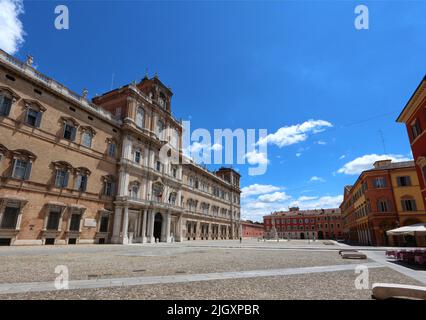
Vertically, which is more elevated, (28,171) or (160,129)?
(160,129)

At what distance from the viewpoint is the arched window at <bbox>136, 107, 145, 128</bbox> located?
33.4 meters

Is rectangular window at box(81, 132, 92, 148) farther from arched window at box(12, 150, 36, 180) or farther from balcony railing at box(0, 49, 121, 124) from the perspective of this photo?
arched window at box(12, 150, 36, 180)

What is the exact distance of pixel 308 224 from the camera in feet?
307

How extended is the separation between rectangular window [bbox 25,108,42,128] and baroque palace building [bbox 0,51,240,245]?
0.09 meters

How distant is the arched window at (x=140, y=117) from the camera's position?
33375mm

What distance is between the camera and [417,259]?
33.6 ft

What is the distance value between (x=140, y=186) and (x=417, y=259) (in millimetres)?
28817

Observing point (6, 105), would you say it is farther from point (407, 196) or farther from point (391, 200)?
point (407, 196)

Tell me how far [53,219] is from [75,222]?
227 centimetres

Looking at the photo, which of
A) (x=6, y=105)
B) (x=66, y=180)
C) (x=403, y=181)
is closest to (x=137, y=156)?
(x=66, y=180)

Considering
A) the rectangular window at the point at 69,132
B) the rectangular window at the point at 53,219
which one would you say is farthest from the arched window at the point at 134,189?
the rectangular window at the point at 69,132
